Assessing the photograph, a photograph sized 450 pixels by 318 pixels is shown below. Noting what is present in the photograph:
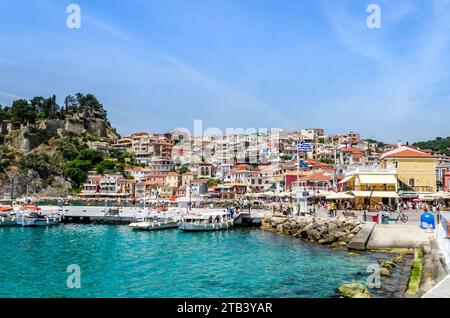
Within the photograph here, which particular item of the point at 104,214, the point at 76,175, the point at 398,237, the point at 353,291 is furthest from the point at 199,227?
the point at 76,175

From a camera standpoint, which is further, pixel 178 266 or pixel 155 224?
pixel 155 224

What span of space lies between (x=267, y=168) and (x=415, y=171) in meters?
55.2

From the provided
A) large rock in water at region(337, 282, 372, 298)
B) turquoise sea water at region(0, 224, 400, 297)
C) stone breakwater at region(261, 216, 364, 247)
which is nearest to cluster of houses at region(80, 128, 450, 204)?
stone breakwater at region(261, 216, 364, 247)

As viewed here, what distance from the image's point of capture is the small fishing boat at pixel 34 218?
40812 millimetres

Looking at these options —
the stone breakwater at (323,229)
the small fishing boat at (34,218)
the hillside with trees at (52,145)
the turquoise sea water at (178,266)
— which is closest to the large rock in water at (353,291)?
the turquoise sea water at (178,266)

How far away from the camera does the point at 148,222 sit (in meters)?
37.9

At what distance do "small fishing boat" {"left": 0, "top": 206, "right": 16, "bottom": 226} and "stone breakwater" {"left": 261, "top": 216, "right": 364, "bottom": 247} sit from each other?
28.1 metres

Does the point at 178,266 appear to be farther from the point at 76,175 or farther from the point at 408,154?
the point at 76,175

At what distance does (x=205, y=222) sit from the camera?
36969 millimetres

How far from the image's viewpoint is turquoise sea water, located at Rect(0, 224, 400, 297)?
15.6 meters

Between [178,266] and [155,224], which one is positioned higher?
[155,224]

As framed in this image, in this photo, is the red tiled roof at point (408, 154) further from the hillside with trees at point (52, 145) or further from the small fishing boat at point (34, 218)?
the hillside with trees at point (52, 145)

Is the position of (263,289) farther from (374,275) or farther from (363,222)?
(363,222)

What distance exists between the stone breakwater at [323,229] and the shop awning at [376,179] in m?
6.74
